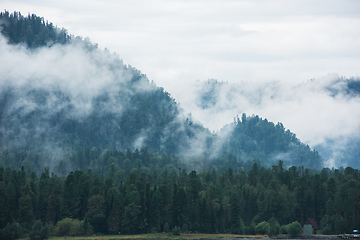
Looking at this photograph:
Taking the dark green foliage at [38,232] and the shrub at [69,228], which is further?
the shrub at [69,228]

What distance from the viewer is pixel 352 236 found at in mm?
196125

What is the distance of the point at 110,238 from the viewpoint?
622 ft

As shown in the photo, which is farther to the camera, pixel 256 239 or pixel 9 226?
pixel 256 239

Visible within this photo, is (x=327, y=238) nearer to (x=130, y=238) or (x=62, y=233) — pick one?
(x=130, y=238)

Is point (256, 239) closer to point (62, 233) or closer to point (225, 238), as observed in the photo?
point (225, 238)

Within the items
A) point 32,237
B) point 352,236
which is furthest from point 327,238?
point 32,237

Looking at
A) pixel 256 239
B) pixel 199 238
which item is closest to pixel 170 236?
pixel 199 238

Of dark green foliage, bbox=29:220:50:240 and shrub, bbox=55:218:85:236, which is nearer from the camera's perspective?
dark green foliage, bbox=29:220:50:240

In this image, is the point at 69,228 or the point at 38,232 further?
the point at 69,228

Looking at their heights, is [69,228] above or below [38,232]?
above

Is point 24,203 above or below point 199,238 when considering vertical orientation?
above

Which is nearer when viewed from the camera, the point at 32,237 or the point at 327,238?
the point at 32,237

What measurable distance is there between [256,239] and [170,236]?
2775cm

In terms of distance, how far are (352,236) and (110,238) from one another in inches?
3021
